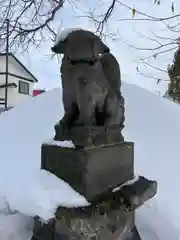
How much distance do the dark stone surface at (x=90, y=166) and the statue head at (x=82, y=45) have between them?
367mm

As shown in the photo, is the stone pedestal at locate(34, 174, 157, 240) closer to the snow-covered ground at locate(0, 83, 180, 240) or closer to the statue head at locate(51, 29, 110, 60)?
the snow-covered ground at locate(0, 83, 180, 240)

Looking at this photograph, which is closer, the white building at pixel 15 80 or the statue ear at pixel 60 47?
the statue ear at pixel 60 47

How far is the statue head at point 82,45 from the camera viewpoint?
45.5 inches

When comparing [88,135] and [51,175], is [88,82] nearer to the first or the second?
[88,135]

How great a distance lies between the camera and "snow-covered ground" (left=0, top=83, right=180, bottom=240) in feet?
4.30

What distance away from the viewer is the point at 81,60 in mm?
1208

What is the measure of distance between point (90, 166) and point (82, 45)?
469 millimetres

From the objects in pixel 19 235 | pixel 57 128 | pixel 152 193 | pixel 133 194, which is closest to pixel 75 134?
pixel 57 128

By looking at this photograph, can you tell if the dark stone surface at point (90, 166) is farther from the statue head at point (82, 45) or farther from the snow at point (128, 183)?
the statue head at point (82, 45)

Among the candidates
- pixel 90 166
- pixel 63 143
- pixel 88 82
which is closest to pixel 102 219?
pixel 90 166

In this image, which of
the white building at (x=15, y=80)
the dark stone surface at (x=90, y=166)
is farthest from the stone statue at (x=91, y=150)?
the white building at (x=15, y=80)

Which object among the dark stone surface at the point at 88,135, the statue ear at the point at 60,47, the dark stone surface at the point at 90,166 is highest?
the statue ear at the point at 60,47

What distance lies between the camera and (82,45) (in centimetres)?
116

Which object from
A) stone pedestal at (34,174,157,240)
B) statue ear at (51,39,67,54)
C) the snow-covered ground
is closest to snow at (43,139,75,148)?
the snow-covered ground
